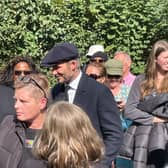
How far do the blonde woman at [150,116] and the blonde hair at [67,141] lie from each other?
1774 millimetres

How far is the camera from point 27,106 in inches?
148

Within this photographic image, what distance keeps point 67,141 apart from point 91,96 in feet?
5.32

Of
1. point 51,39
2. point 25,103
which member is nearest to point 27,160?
point 25,103

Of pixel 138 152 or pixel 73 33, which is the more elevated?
pixel 73 33

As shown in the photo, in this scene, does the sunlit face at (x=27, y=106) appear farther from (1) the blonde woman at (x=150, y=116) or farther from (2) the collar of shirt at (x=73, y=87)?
(1) the blonde woman at (x=150, y=116)

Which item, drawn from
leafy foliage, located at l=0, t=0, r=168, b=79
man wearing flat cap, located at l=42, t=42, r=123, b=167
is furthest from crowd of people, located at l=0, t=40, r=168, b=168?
leafy foliage, located at l=0, t=0, r=168, b=79

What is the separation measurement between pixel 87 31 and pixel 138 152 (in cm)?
516

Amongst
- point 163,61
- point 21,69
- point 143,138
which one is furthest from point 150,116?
point 21,69

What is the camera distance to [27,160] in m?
3.36

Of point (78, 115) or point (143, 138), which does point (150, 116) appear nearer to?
point (143, 138)

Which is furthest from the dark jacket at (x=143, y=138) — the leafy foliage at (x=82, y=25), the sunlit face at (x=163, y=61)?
the leafy foliage at (x=82, y=25)

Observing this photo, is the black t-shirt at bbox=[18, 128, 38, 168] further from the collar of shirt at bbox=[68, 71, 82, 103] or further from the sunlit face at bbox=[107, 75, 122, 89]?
the sunlit face at bbox=[107, 75, 122, 89]

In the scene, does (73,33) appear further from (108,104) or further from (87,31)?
(108,104)

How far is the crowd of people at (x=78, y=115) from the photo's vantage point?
2.96 m
